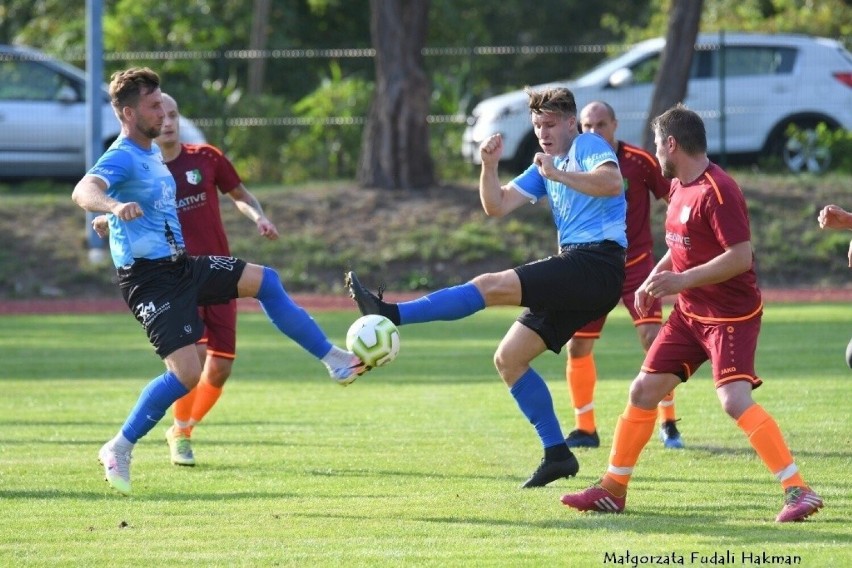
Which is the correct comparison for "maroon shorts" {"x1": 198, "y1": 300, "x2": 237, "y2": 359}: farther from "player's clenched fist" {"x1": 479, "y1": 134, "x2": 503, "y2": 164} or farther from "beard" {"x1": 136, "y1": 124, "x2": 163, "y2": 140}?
"player's clenched fist" {"x1": 479, "y1": 134, "x2": 503, "y2": 164}

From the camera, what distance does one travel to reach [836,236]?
71.1 feet

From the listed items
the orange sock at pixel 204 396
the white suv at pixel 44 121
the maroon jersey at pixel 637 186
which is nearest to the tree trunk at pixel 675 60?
the white suv at pixel 44 121

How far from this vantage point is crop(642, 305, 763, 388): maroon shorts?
22.4 ft

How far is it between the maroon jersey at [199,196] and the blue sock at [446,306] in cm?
224

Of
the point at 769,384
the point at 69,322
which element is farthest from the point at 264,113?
the point at 769,384

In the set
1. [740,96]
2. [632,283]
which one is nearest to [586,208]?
[632,283]

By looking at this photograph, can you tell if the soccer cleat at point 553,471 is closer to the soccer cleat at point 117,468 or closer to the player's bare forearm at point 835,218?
the player's bare forearm at point 835,218

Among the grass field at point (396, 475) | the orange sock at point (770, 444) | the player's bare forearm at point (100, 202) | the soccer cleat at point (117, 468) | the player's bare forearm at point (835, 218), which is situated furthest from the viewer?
the soccer cleat at point (117, 468)

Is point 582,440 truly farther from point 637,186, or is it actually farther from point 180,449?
point 180,449

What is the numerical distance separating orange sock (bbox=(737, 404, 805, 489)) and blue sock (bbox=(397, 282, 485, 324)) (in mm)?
1474

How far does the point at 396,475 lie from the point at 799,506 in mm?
2513

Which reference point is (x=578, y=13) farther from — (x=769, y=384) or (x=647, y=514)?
(x=647, y=514)

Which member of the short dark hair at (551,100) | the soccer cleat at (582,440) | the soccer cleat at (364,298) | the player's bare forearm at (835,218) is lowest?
the soccer cleat at (582,440)

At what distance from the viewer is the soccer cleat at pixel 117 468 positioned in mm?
7617
